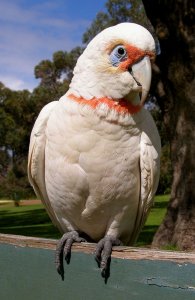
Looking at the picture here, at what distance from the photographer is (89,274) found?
183 cm

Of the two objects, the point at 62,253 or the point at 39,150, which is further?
the point at 39,150

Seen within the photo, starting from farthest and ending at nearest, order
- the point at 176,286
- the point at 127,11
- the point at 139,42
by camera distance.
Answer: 1. the point at 127,11
2. the point at 139,42
3. the point at 176,286

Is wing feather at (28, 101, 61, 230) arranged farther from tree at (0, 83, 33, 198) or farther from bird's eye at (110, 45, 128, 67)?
tree at (0, 83, 33, 198)

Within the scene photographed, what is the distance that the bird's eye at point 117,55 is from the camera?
7.49 feet

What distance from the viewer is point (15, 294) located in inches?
79.9

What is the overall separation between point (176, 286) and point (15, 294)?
2.71 ft

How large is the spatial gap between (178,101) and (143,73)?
13.9 feet

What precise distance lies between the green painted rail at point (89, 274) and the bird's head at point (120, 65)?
2.58 feet

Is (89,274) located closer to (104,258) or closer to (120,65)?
(104,258)

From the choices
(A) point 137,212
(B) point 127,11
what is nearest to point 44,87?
(B) point 127,11

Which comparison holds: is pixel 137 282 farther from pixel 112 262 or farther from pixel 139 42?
pixel 139 42

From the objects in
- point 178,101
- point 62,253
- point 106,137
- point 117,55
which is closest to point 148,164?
point 106,137

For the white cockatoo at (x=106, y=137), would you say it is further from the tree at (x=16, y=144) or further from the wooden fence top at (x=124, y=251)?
the tree at (x=16, y=144)

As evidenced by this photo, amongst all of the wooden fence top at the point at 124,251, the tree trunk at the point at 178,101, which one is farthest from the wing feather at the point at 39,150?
the tree trunk at the point at 178,101
